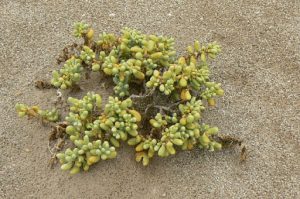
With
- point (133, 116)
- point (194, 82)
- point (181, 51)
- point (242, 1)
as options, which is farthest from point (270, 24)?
point (133, 116)

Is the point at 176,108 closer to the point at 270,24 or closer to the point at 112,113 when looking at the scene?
the point at 112,113

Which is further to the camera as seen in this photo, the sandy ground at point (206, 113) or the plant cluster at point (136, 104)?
the sandy ground at point (206, 113)

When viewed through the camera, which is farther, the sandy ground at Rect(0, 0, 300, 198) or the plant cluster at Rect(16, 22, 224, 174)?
the sandy ground at Rect(0, 0, 300, 198)
